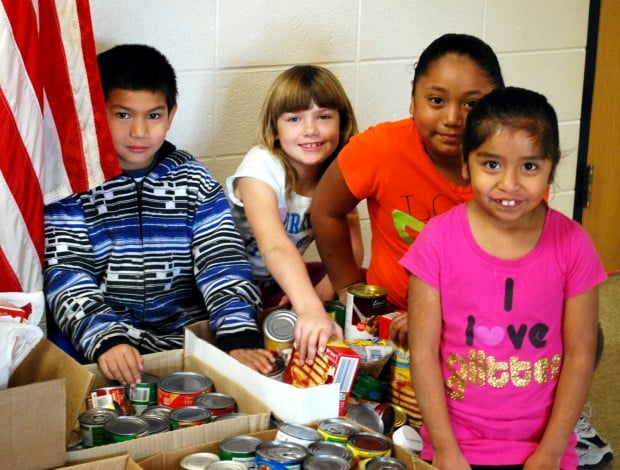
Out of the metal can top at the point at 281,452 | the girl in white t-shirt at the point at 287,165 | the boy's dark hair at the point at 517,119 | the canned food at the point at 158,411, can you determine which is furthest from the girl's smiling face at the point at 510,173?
the canned food at the point at 158,411

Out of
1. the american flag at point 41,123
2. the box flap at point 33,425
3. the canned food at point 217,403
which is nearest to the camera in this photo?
the box flap at point 33,425

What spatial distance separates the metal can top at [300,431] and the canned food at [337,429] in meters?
0.02

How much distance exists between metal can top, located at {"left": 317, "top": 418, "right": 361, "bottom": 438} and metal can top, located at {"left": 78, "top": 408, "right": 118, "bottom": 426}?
0.43 meters

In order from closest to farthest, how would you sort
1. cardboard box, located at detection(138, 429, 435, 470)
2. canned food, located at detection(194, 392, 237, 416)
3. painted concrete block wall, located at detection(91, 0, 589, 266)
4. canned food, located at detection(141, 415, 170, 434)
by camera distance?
cardboard box, located at detection(138, 429, 435, 470), canned food, located at detection(141, 415, 170, 434), canned food, located at detection(194, 392, 237, 416), painted concrete block wall, located at detection(91, 0, 589, 266)

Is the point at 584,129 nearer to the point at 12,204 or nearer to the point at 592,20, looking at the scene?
the point at 592,20

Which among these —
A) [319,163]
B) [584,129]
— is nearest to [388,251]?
A: [319,163]

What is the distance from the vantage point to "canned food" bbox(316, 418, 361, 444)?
1965 millimetres

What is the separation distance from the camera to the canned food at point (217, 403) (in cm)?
212

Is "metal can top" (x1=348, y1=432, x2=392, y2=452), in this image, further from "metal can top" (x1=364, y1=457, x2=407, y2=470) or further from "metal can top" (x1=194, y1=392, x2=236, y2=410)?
"metal can top" (x1=194, y1=392, x2=236, y2=410)

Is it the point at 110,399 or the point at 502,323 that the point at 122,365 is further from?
the point at 502,323

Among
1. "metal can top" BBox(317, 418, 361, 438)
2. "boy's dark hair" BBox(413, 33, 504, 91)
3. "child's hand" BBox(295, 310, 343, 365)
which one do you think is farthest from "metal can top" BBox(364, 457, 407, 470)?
"boy's dark hair" BBox(413, 33, 504, 91)

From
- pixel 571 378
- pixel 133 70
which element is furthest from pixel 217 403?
pixel 133 70

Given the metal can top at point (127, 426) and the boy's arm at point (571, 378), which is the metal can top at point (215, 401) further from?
the boy's arm at point (571, 378)

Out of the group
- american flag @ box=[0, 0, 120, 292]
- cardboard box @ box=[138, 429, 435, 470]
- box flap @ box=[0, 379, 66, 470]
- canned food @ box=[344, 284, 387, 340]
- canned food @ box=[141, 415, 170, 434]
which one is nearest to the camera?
box flap @ box=[0, 379, 66, 470]
